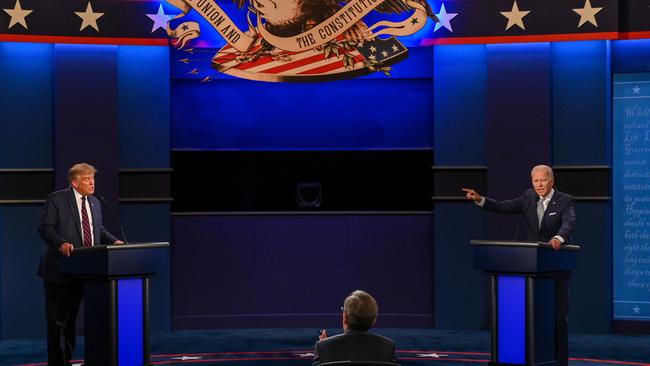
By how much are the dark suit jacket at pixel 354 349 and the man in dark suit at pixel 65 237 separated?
3.31m

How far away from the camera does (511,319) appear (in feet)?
21.6

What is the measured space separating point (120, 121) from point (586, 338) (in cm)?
488

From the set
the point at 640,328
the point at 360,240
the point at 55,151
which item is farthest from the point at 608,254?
the point at 55,151

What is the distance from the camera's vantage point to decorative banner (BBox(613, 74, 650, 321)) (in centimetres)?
911

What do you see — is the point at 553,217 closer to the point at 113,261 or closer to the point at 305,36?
the point at 113,261

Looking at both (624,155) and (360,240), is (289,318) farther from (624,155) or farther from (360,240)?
(624,155)

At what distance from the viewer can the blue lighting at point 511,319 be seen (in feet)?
21.4

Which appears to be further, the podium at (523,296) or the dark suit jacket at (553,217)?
the dark suit jacket at (553,217)

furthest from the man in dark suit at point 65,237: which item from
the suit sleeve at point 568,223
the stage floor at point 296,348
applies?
the suit sleeve at point 568,223

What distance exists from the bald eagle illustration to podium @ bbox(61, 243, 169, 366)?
3516 millimetres

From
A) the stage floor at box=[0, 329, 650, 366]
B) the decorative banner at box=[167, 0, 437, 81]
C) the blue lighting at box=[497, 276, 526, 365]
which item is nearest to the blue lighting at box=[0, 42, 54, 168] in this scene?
the decorative banner at box=[167, 0, 437, 81]

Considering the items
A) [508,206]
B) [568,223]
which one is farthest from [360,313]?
[508,206]

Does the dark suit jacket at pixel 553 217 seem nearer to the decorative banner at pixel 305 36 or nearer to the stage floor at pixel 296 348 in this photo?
the stage floor at pixel 296 348

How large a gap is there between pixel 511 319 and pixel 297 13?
4053 mm
